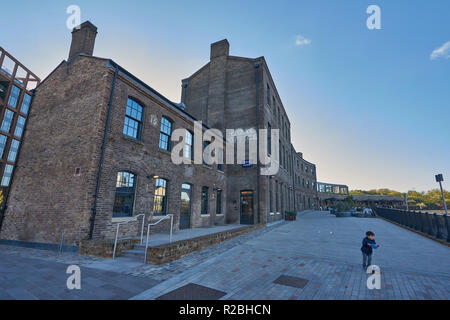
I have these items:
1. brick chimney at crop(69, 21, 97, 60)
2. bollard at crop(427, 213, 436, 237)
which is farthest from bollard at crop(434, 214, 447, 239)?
brick chimney at crop(69, 21, 97, 60)

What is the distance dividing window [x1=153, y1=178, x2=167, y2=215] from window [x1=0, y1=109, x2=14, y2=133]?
96.6 feet

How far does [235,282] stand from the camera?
15.4ft

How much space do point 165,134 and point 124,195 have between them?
431 cm

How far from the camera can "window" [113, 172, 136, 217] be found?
8.80 meters

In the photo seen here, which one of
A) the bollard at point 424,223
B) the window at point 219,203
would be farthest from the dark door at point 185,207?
the bollard at point 424,223

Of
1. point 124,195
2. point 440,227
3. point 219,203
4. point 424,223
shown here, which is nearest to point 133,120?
point 124,195

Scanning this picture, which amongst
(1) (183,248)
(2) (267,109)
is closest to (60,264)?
(1) (183,248)

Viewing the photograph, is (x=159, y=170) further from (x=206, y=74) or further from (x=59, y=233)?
(x=206, y=74)

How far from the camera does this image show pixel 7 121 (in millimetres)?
27094

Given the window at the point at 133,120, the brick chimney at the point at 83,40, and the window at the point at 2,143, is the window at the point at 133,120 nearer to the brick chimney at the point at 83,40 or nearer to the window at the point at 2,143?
the brick chimney at the point at 83,40

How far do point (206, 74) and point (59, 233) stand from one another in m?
19.3

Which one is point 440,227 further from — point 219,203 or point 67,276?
point 67,276

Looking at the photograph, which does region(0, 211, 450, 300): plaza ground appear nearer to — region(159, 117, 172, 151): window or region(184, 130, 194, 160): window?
region(159, 117, 172, 151): window

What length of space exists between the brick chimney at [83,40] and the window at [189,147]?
22.5 ft
